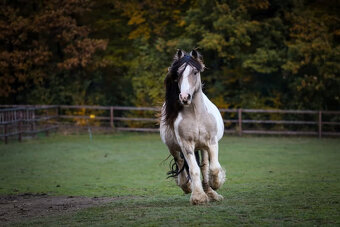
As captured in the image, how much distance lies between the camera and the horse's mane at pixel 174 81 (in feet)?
24.8

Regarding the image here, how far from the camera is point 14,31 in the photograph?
27.2 m

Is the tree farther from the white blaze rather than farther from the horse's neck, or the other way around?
the white blaze

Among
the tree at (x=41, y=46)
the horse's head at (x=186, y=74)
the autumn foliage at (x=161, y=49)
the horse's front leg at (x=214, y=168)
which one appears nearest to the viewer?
the horse's head at (x=186, y=74)

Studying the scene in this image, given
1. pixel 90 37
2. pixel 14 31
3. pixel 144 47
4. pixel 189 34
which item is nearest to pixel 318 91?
pixel 189 34

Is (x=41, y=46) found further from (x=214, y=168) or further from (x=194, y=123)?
(x=214, y=168)

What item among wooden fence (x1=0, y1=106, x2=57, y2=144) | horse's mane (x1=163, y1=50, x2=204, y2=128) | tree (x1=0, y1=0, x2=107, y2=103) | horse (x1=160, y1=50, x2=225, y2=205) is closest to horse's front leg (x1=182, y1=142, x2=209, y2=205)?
horse (x1=160, y1=50, x2=225, y2=205)

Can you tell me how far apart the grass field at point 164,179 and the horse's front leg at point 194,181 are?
0.16 meters

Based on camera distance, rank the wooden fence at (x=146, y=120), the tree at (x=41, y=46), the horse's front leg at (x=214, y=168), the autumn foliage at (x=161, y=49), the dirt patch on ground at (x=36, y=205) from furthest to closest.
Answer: the tree at (x=41, y=46) < the autumn foliage at (x=161, y=49) < the wooden fence at (x=146, y=120) < the horse's front leg at (x=214, y=168) < the dirt patch on ground at (x=36, y=205)

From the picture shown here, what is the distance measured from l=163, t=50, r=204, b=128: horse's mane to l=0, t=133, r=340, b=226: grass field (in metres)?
1.35

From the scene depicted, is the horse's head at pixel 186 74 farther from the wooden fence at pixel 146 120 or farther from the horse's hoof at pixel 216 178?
the wooden fence at pixel 146 120

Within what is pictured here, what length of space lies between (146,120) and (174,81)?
17.6 m

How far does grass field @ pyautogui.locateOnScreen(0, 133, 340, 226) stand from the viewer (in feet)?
21.7

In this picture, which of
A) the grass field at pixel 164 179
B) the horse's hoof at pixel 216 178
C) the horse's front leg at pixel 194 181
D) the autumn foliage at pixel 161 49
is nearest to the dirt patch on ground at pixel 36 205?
the grass field at pixel 164 179

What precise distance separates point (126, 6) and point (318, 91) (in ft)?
34.9
